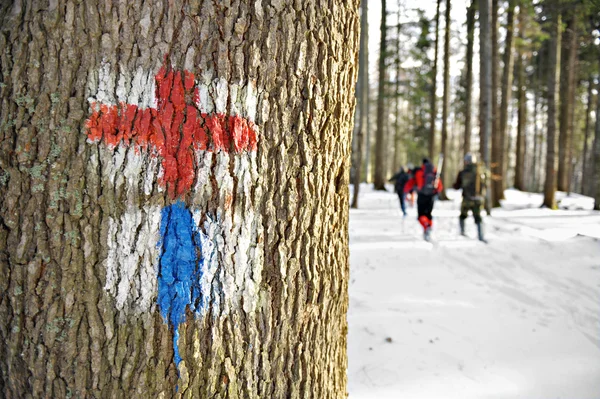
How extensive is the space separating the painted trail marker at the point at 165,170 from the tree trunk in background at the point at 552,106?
13636 millimetres

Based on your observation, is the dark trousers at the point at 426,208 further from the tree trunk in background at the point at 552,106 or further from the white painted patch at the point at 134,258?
the white painted patch at the point at 134,258

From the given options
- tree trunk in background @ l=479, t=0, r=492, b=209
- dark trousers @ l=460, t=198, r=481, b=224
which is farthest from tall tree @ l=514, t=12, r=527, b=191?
dark trousers @ l=460, t=198, r=481, b=224

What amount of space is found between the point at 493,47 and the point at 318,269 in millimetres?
14557

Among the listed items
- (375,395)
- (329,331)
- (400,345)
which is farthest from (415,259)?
(329,331)

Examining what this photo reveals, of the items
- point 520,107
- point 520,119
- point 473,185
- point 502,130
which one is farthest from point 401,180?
point 520,119

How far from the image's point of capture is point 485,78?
36.4 ft

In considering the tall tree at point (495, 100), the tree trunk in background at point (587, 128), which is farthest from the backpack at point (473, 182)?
the tree trunk in background at point (587, 128)

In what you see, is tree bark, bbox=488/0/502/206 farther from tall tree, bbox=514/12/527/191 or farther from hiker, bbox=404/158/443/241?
hiker, bbox=404/158/443/241

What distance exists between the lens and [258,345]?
1.39 m

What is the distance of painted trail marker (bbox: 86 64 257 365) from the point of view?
1287mm

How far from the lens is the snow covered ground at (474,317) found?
3.20 metres

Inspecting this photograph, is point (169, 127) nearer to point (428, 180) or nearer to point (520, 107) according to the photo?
point (428, 180)

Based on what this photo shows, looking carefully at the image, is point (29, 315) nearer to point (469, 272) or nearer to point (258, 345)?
point (258, 345)

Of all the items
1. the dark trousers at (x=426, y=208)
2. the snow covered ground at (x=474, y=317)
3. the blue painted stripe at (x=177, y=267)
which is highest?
the blue painted stripe at (x=177, y=267)
